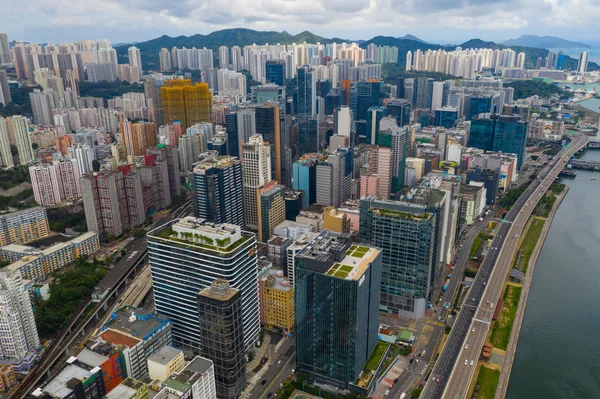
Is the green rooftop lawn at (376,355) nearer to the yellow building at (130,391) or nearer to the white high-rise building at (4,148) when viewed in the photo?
the yellow building at (130,391)

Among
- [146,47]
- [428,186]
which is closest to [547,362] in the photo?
[428,186]

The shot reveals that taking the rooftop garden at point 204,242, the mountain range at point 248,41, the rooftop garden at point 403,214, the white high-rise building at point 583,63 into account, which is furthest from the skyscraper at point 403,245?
the white high-rise building at point 583,63

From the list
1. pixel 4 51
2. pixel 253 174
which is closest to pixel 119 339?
pixel 253 174

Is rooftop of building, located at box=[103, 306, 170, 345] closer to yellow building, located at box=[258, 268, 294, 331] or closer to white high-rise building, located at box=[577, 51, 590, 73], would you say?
yellow building, located at box=[258, 268, 294, 331]

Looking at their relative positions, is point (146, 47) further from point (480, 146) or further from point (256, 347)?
point (256, 347)

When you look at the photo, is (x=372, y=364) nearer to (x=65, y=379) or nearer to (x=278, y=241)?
(x=278, y=241)

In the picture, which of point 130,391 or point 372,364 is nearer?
point 130,391
